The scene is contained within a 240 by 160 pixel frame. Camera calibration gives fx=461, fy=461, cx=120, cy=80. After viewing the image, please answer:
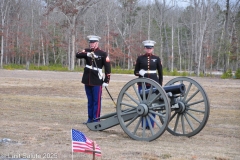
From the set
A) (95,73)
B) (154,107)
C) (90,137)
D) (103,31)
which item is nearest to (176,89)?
(154,107)

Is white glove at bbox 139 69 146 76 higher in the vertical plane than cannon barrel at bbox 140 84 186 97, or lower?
higher

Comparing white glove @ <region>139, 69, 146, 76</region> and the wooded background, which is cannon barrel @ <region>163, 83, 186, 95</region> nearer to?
white glove @ <region>139, 69, 146, 76</region>

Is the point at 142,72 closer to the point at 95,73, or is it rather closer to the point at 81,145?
the point at 95,73

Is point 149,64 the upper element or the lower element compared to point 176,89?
upper

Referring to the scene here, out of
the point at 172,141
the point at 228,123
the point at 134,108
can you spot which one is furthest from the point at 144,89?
the point at 228,123

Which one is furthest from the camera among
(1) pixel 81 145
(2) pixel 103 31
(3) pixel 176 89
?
(2) pixel 103 31

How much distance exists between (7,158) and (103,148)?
1.30m

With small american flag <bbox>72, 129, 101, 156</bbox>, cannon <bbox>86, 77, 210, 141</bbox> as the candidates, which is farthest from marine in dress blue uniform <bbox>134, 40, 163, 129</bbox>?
small american flag <bbox>72, 129, 101, 156</bbox>

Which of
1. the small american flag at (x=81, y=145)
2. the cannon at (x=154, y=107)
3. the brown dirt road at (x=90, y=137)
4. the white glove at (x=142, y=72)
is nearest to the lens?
the small american flag at (x=81, y=145)

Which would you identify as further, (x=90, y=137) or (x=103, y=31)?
(x=103, y=31)

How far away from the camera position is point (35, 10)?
6694 cm

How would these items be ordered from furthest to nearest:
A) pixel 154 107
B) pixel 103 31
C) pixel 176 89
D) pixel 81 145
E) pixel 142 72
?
pixel 103 31
pixel 142 72
pixel 176 89
pixel 154 107
pixel 81 145

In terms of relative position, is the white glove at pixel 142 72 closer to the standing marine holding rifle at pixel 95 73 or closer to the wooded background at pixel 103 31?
the standing marine holding rifle at pixel 95 73

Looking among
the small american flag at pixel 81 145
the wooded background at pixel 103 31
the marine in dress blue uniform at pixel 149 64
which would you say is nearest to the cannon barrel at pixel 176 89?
the marine in dress blue uniform at pixel 149 64
